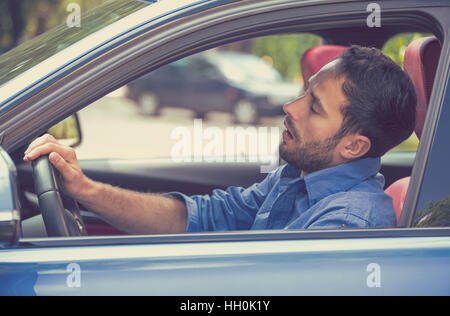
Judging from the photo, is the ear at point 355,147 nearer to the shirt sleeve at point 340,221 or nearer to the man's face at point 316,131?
the man's face at point 316,131

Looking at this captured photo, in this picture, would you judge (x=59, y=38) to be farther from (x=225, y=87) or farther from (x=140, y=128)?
(x=225, y=87)

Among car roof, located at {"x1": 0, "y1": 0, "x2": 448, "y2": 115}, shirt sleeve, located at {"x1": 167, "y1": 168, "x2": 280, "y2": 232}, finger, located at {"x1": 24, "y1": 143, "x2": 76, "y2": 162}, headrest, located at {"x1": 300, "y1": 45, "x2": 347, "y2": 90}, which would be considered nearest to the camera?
car roof, located at {"x1": 0, "y1": 0, "x2": 448, "y2": 115}

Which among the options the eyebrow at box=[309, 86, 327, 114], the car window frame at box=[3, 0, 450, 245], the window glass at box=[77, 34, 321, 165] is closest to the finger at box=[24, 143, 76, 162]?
the car window frame at box=[3, 0, 450, 245]

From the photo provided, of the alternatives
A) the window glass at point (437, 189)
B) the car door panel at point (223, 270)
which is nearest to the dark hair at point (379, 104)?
the window glass at point (437, 189)

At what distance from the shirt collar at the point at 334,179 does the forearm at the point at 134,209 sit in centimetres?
50

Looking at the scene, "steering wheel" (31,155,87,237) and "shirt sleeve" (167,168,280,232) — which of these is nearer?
"steering wheel" (31,155,87,237)

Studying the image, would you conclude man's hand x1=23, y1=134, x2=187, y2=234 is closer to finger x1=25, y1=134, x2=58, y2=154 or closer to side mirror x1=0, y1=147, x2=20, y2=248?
finger x1=25, y1=134, x2=58, y2=154

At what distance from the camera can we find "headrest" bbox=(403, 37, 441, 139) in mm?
1969

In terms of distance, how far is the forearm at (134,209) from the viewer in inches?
76.2

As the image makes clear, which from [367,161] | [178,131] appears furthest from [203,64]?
[367,161]

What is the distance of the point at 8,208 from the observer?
135 centimetres

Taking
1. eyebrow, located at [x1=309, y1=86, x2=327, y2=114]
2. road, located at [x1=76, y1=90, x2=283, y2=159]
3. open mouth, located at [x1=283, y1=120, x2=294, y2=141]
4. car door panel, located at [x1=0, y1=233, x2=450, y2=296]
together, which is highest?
road, located at [x1=76, y1=90, x2=283, y2=159]

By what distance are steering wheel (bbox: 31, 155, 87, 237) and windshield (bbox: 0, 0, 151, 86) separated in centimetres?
24
